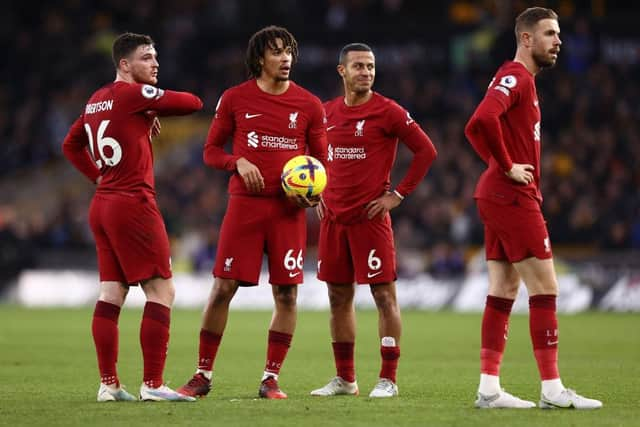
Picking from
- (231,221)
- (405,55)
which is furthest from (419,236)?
(231,221)

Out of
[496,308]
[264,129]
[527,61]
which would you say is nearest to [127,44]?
[264,129]

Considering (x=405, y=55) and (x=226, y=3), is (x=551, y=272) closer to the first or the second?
(x=405, y=55)

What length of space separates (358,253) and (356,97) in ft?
4.08

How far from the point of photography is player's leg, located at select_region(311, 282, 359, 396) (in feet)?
31.1

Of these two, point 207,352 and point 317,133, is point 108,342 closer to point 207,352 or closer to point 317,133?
point 207,352

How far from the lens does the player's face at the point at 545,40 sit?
8.20 m

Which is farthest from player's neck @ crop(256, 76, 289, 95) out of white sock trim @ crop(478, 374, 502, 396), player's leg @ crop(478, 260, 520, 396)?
white sock trim @ crop(478, 374, 502, 396)

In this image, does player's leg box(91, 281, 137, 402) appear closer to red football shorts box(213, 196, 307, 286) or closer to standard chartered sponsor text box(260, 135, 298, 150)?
red football shorts box(213, 196, 307, 286)

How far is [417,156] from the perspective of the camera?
9.70 metres

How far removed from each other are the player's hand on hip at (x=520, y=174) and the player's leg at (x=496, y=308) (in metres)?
0.22

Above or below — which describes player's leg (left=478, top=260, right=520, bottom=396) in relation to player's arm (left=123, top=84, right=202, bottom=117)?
below

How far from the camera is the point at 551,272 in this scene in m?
8.16

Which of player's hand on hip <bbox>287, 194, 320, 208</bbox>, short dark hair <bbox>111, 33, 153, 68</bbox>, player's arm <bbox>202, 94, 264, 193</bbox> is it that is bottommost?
player's hand on hip <bbox>287, 194, 320, 208</bbox>

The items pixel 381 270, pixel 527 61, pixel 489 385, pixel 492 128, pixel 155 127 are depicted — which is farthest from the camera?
pixel 381 270
